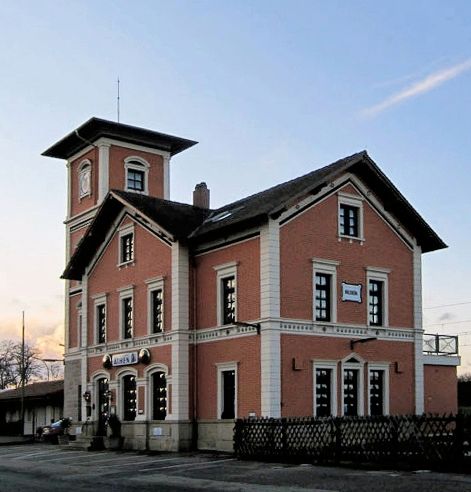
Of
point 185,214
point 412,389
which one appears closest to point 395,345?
point 412,389

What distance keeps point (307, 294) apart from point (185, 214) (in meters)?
7.81

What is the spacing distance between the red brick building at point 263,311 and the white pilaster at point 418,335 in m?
0.05

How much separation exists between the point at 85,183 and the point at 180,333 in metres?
15.1

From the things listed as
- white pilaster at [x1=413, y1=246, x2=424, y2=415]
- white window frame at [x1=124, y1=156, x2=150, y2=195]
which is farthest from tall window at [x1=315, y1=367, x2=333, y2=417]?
white window frame at [x1=124, y1=156, x2=150, y2=195]

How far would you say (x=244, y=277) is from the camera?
29859 millimetres

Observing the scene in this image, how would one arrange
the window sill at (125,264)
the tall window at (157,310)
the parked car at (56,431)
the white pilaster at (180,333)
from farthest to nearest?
the parked car at (56,431) → the window sill at (125,264) → the tall window at (157,310) → the white pilaster at (180,333)

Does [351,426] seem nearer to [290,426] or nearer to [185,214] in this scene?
[290,426]

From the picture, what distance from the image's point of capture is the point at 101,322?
38156 mm

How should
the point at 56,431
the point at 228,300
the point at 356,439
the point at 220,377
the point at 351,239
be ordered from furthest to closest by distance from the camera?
the point at 56,431, the point at 351,239, the point at 228,300, the point at 220,377, the point at 356,439

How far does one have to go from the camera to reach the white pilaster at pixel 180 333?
31.7m

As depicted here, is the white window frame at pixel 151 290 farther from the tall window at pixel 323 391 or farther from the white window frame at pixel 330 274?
the tall window at pixel 323 391

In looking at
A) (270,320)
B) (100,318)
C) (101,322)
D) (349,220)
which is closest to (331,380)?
(270,320)

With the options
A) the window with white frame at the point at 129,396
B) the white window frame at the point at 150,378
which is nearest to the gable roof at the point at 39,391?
the window with white frame at the point at 129,396

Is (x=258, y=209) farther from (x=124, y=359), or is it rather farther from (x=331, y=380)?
(x=124, y=359)
